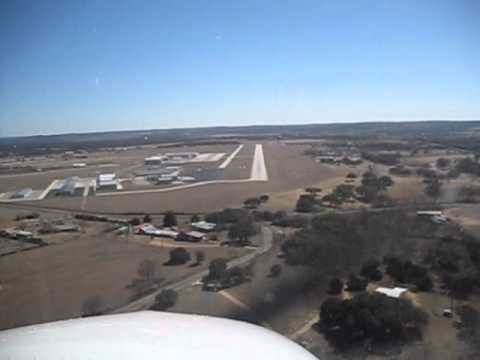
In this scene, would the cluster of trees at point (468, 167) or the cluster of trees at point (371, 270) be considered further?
the cluster of trees at point (468, 167)

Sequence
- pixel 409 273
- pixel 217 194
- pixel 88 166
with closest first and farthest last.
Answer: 1. pixel 409 273
2. pixel 217 194
3. pixel 88 166

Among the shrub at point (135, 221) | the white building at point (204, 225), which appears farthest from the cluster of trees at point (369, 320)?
the shrub at point (135, 221)

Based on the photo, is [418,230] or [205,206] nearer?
[418,230]

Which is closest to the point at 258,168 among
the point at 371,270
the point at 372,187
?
the point at 372,187

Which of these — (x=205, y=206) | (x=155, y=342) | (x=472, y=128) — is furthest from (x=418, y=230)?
(x=155, y=342)

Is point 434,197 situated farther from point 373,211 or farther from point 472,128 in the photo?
point 472,128

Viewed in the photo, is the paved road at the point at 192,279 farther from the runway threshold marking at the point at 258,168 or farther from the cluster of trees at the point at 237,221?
the runway threshold marking at the point at 258,168

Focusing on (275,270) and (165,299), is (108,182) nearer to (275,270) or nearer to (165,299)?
(165,299)
